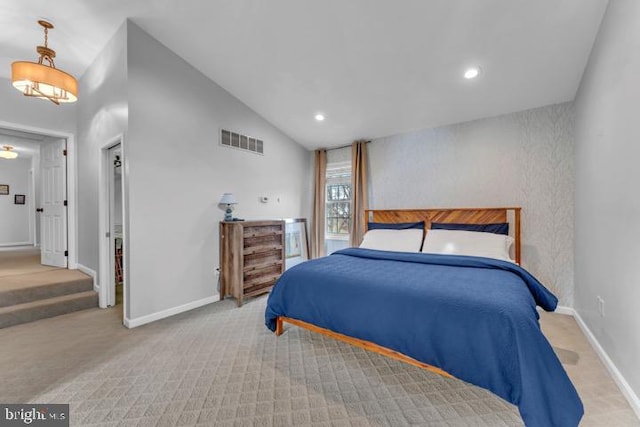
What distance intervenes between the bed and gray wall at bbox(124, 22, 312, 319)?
1.35 meters

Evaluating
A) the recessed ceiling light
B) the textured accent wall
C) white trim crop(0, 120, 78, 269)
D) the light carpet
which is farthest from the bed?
white trim crop(0, 120, 78, 269)

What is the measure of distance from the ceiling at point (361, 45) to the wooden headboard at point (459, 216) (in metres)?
1.23

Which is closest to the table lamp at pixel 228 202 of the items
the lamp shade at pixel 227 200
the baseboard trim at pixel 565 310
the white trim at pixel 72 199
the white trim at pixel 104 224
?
the lamp shade at pixel 227 200

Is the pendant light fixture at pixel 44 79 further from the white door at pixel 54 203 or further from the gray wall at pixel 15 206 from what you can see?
the gray wall at pixel 15 206

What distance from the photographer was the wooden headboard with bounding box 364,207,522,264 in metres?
3.22

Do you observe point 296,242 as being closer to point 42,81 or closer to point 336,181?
point 336,181

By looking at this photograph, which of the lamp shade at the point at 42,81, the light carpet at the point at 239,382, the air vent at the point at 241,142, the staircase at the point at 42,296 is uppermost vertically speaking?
the lamp shade at the point at 42,81

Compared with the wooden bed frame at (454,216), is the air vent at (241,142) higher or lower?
higher

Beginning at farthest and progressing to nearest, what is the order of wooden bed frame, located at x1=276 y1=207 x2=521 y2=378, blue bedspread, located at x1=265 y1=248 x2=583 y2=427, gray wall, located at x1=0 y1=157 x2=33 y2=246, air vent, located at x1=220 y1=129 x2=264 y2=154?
gray wall, located at x1=0 y1=157 x2=33 y2=246 < air vent, located at x1=220 y1=129 x2=264 y2=154 < wooden bed frame, located at x1=276 y1=207 x2=521 y2=378 < blue bedspread, located at x1=265 y1=248 x2=583 y2=427

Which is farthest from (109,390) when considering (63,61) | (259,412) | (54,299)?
(63,61)

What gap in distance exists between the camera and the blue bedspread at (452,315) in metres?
1.31

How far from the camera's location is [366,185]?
441cm

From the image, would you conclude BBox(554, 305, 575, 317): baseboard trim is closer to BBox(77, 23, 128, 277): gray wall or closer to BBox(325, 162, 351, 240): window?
BBox(325, 162, 351, 240): window

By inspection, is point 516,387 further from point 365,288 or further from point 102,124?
point 102,124
